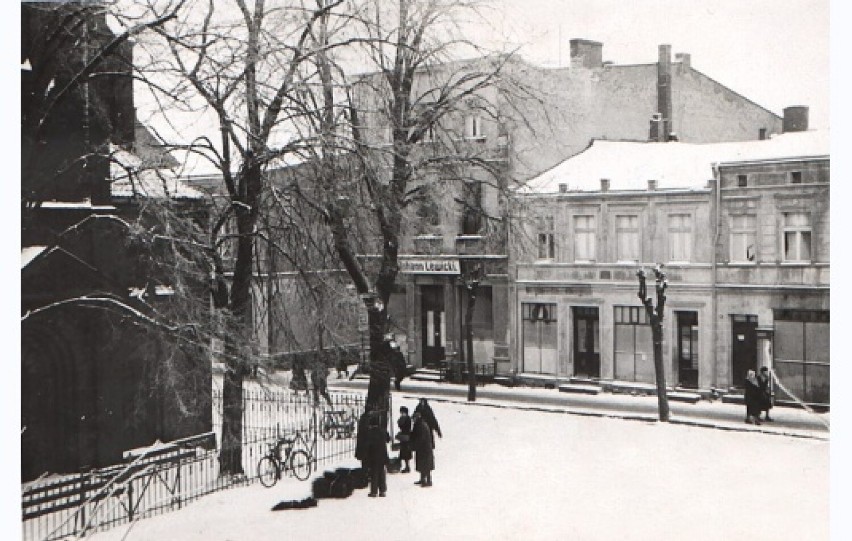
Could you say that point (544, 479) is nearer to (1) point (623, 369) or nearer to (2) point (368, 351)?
(1) point (623, 369)

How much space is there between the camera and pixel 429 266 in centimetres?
748

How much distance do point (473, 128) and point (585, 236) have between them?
4.49 ft

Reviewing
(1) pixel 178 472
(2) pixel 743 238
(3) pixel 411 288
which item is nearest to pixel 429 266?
(3) pixel 411 288

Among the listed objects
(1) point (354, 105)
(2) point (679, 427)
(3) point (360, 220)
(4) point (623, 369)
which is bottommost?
(2) point (679, 427)

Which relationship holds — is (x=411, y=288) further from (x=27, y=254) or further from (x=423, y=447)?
(x=27, y=254)

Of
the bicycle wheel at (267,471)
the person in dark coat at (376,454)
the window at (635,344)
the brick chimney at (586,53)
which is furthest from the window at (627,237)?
the bicycle wheel at (267,471)

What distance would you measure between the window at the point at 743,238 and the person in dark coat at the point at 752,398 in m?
0.95

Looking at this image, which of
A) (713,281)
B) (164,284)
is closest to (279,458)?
(164,284)

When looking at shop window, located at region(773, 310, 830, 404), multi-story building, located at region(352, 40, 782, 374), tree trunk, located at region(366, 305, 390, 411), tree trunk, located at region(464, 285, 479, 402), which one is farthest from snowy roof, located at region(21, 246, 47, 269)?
shop window, located at region(773, 310, 830, 404)

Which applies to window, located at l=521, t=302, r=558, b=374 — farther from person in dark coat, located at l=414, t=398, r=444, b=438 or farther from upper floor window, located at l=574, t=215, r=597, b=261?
person in dark coat, located at l=414, t=398, r=444, b=438

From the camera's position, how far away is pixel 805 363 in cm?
678

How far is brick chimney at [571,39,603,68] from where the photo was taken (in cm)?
714

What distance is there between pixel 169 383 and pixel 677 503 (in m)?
4.38

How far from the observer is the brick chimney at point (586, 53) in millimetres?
7141
